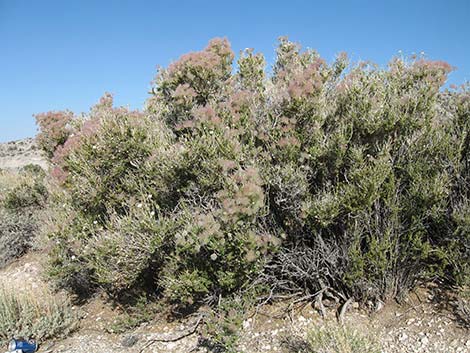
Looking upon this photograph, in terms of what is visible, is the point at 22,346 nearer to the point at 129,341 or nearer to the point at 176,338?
the point at 129,341

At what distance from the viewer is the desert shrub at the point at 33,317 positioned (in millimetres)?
4508

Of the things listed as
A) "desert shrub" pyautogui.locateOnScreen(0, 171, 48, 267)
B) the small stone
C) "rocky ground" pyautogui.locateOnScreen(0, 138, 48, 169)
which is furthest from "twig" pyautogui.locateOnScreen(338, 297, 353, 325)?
"rocky ground" pyautogui.locateOnScreen(0, 138, 48, 169)

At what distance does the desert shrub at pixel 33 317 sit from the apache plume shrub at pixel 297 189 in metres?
1.09

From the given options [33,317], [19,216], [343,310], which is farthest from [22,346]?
[19,216]

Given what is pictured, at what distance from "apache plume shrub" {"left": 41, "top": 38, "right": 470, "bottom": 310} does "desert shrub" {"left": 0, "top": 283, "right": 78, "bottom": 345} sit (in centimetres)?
109

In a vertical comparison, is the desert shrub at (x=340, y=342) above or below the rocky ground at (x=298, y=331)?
above

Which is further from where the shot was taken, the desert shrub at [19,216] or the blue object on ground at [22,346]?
Answer: the desert shrub at [19,216]

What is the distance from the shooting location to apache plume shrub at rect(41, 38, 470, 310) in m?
3.71

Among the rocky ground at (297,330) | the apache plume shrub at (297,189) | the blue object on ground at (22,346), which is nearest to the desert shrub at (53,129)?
the apache plume shrub at (297,189)

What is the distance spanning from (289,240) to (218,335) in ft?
4.70

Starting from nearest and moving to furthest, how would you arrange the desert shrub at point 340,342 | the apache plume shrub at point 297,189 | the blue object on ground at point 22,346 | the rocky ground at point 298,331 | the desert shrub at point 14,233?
the desert shrub at point 340,342, the rocky ground at point 298,331, the apache plume shrub at point 297,189, the blue object on ground at point 22,346, the desert shrub at point 14,233

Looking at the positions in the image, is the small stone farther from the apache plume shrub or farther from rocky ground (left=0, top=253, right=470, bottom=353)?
the apache plume shrub

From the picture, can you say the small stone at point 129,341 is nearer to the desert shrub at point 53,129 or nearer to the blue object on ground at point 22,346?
the blue object on ground at point 22,346

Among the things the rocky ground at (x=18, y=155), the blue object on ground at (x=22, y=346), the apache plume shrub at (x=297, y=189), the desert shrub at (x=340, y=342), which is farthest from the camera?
the rocky ground at (x=18, y=155)
